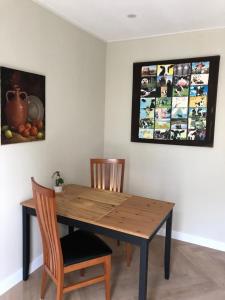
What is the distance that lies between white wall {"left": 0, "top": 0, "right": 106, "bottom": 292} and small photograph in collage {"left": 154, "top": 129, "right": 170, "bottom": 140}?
0.76 m

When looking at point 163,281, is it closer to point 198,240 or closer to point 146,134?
Answer: point 198,240

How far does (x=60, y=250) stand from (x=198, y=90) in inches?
86.1

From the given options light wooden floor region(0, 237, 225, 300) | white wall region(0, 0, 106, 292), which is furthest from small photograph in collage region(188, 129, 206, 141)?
light wooden floor region(0, 237, 225, 300)

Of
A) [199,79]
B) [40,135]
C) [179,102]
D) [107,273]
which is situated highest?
[199,79]

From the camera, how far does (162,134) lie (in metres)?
3.15

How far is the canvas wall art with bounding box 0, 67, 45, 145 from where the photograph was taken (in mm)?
2059

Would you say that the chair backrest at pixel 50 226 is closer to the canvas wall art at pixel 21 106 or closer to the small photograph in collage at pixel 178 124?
the canvas wall art at pixel 21 106

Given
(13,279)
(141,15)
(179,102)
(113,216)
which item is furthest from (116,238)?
(141,15)

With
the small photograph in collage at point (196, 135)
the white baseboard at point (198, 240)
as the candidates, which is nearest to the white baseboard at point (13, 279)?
the white baseboard at point (198, 240)

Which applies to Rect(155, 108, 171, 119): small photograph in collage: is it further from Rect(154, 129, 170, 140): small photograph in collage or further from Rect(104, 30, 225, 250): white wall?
Rect(104, 30, 225, 250): white wall

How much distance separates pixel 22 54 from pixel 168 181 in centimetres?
213

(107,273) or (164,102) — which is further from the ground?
(164,102)

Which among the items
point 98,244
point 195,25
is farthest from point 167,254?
point 195,25

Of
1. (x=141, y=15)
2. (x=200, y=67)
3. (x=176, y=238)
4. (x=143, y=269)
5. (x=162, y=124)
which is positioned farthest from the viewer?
(x=176, y=238)
